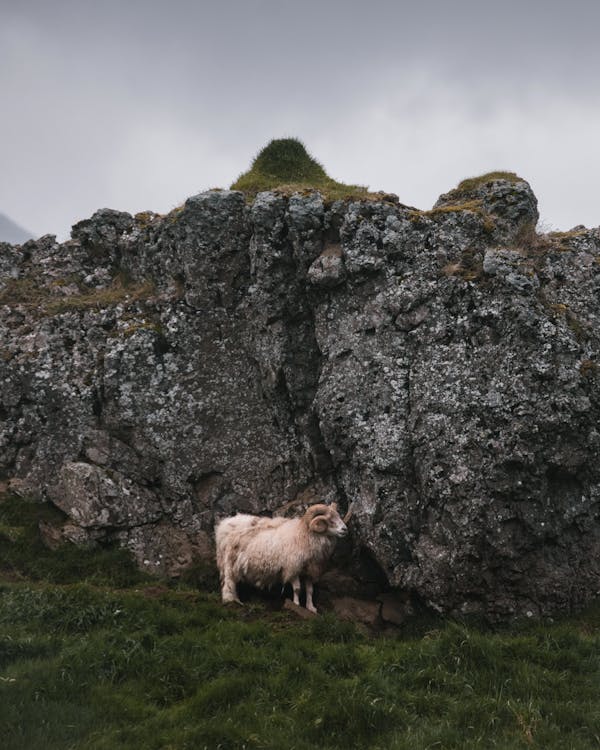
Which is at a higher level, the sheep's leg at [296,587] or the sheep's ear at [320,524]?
the sheep's ear at [320,524]

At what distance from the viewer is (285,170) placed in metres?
22.3

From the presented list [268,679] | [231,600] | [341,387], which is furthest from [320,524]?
[268,679]

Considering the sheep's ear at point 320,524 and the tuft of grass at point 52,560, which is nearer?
the sheep's ear at point 320,524

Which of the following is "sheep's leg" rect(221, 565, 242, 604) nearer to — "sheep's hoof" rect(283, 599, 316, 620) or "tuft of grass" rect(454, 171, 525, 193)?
"sheep's hoof" rect(283, 599, 316, 620)

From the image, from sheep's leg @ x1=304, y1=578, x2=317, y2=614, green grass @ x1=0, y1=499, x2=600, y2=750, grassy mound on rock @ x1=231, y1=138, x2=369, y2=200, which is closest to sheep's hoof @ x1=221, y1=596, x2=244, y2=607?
green grass @ x1=0, y1=499, x2=600, y2=750

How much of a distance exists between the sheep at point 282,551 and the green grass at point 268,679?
1027mm

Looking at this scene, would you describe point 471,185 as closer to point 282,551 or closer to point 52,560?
point 282,551

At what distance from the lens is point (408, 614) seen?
12031 millimetres

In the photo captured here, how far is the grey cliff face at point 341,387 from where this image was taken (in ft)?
38.4

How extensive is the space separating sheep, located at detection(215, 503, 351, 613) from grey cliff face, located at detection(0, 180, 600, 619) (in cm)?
80

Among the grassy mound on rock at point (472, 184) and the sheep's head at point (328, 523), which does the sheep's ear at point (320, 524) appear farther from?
the grassy mound on rock at point (472, 184)

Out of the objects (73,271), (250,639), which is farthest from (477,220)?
(73,271)

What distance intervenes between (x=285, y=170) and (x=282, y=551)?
1429 cm

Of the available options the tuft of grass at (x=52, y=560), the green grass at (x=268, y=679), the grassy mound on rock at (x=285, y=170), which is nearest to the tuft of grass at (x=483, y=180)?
the grassy mound on rock at (x=285, y=170)
